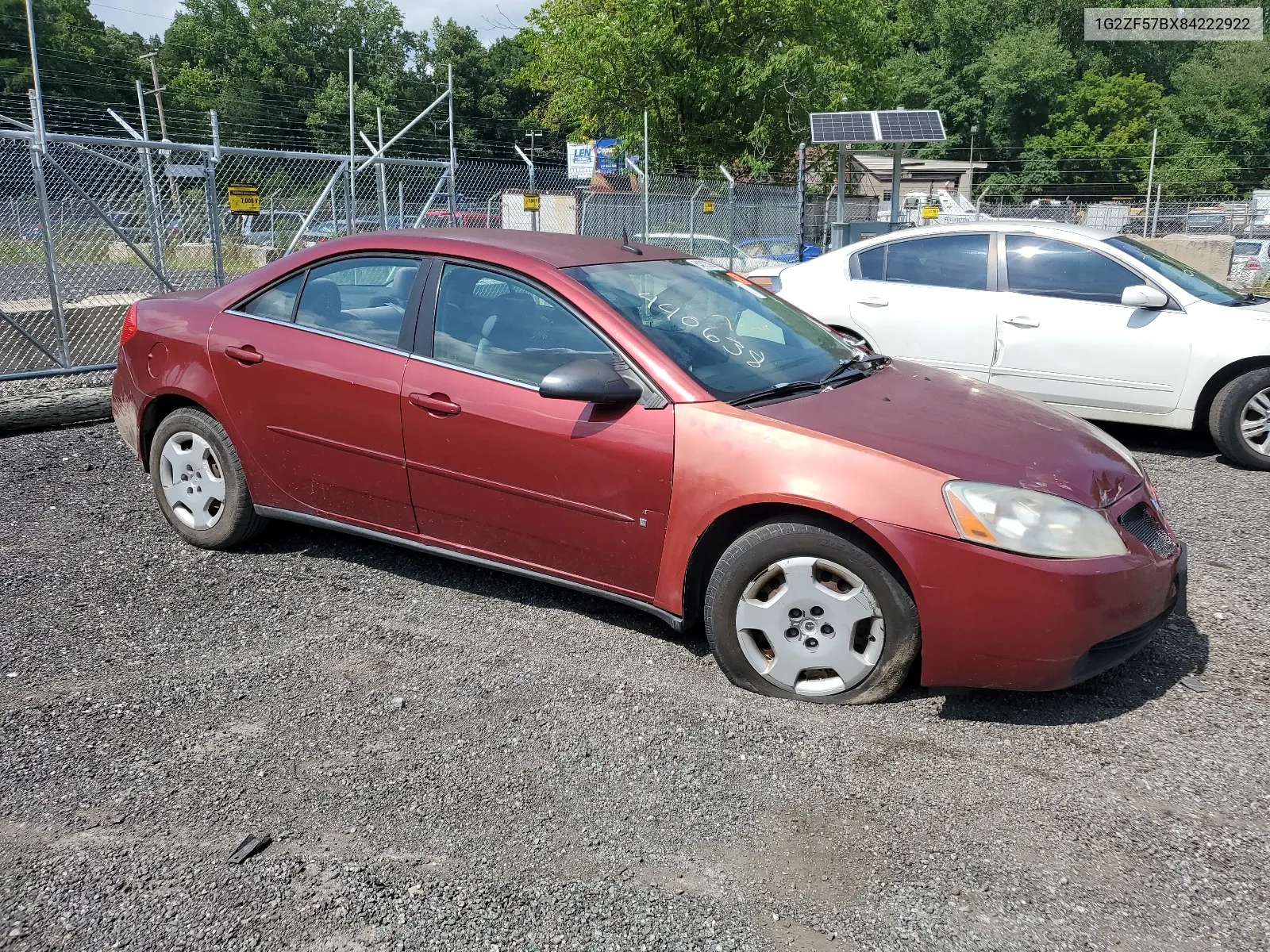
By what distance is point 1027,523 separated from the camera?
3.23 m

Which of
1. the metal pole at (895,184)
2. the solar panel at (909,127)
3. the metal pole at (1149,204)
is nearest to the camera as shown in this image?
the solar panel at (909,127)

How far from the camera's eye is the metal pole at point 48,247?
8.50 meters

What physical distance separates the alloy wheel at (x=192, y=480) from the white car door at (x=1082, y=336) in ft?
16.2

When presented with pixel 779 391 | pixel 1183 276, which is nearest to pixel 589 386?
pixel 779 391

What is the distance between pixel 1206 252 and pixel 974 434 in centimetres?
2060

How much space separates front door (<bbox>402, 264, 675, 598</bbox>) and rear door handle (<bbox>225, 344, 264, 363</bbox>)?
0.80m

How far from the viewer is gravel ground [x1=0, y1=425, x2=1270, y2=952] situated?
2439 mm

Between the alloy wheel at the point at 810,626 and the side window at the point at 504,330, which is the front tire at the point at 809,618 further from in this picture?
the side window at the point at 504,330

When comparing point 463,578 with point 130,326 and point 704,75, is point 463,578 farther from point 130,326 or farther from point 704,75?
point 704,75

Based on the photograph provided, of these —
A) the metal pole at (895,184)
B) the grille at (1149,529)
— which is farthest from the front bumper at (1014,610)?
the metal pole at (895,184)

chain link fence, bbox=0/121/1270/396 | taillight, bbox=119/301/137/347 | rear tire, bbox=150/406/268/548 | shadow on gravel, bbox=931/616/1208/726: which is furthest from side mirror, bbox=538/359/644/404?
chain link fence, bbox=0/121/1270/396

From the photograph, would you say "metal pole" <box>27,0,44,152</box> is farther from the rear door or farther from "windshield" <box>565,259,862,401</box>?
"windshield" <box>565,259,862,401</box>

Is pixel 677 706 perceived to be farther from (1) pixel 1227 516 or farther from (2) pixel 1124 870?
(1) pixel 1227 516

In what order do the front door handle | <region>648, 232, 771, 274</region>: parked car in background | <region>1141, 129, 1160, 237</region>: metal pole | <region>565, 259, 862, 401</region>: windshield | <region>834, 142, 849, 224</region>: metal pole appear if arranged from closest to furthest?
Answer: <region>565, 259, 862, 401</region>: windshield < the front door handle < <region>834, 142, 849, 224</region>: metal pole < <region>648, 232, 771, 274</region>: parked car in background < <region>1141, 129, 1160, 237</region>: metal pole
